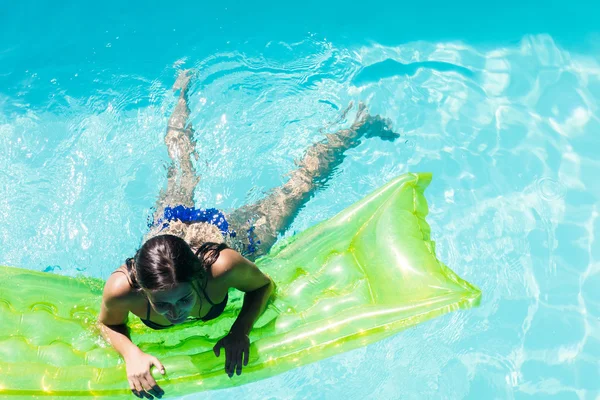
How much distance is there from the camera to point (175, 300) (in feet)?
7.43

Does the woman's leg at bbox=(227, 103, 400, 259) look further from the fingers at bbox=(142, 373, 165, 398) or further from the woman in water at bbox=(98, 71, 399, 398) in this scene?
the fingers at bbox=(142, 373, 165, 398)

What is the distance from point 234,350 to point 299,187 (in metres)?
1.71

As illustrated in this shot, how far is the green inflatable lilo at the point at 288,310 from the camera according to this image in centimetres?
267

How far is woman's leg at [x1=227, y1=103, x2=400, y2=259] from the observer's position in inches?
148

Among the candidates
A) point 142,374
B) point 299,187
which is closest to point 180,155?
point 299,187

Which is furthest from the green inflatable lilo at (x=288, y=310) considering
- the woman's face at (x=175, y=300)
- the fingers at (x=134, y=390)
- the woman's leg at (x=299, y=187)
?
the woman's face at (x=175, y=300)

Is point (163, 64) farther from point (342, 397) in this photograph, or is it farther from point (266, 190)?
point (342, 397)

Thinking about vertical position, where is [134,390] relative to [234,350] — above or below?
below

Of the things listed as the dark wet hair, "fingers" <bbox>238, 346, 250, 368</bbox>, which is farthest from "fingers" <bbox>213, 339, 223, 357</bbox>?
the dark wet hair

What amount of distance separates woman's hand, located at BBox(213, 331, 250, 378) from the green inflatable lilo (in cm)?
4

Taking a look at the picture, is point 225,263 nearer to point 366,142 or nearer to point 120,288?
point 120,288

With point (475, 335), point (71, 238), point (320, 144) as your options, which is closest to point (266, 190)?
point (320, 144)

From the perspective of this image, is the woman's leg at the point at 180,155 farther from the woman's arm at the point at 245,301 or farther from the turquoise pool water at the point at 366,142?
the woman's arm at the point at 245,301

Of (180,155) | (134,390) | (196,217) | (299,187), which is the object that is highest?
(180,155)
